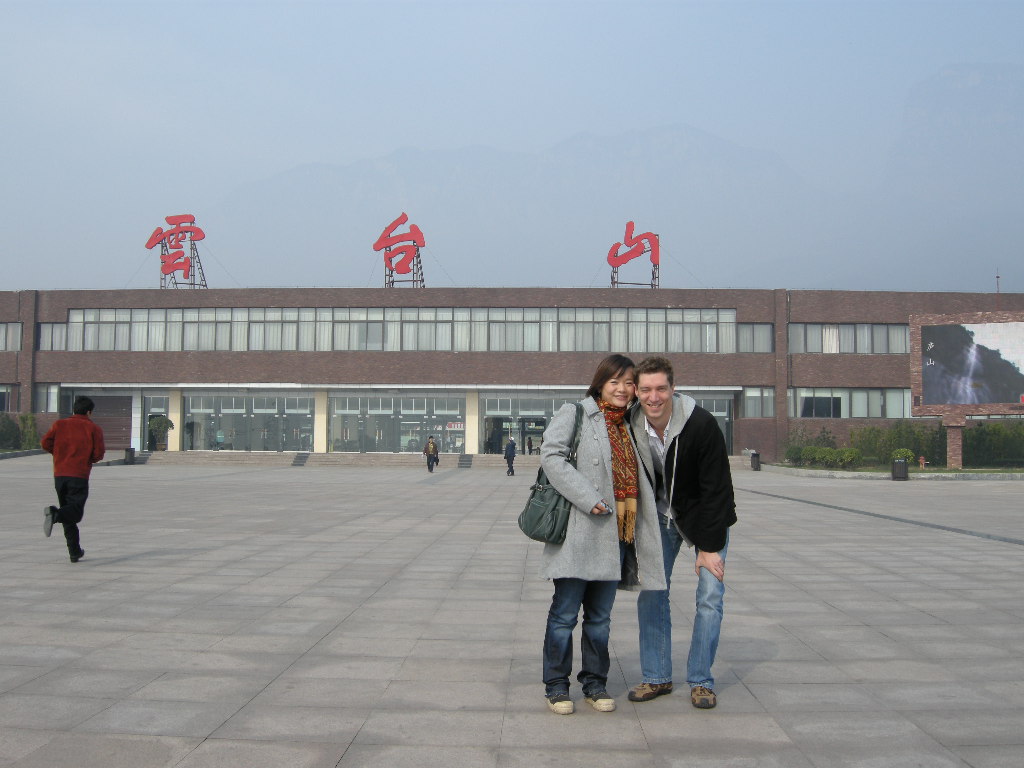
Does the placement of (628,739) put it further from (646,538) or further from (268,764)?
(268,764)

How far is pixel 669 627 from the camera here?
15.1ft

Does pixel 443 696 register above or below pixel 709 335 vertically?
below

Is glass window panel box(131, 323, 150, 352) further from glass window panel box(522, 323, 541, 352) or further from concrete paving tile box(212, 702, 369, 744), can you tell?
concrete paving tile box(212, 702, 369, 744)

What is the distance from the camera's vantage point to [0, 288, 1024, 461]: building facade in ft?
153

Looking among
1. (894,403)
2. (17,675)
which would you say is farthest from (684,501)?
(894,403)

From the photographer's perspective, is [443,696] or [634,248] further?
[634,248]

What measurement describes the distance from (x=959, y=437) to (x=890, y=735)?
32919mm

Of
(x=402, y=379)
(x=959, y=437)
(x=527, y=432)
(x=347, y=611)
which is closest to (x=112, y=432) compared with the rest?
(x=402, y=379)

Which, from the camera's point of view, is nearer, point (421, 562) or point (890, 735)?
point (890, 735)

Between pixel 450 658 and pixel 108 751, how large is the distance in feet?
7.09

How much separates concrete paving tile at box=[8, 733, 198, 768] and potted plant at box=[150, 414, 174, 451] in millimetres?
47108

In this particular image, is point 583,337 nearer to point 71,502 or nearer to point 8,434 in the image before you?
point 8,434

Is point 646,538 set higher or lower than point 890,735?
higher

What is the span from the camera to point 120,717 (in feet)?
13.9
